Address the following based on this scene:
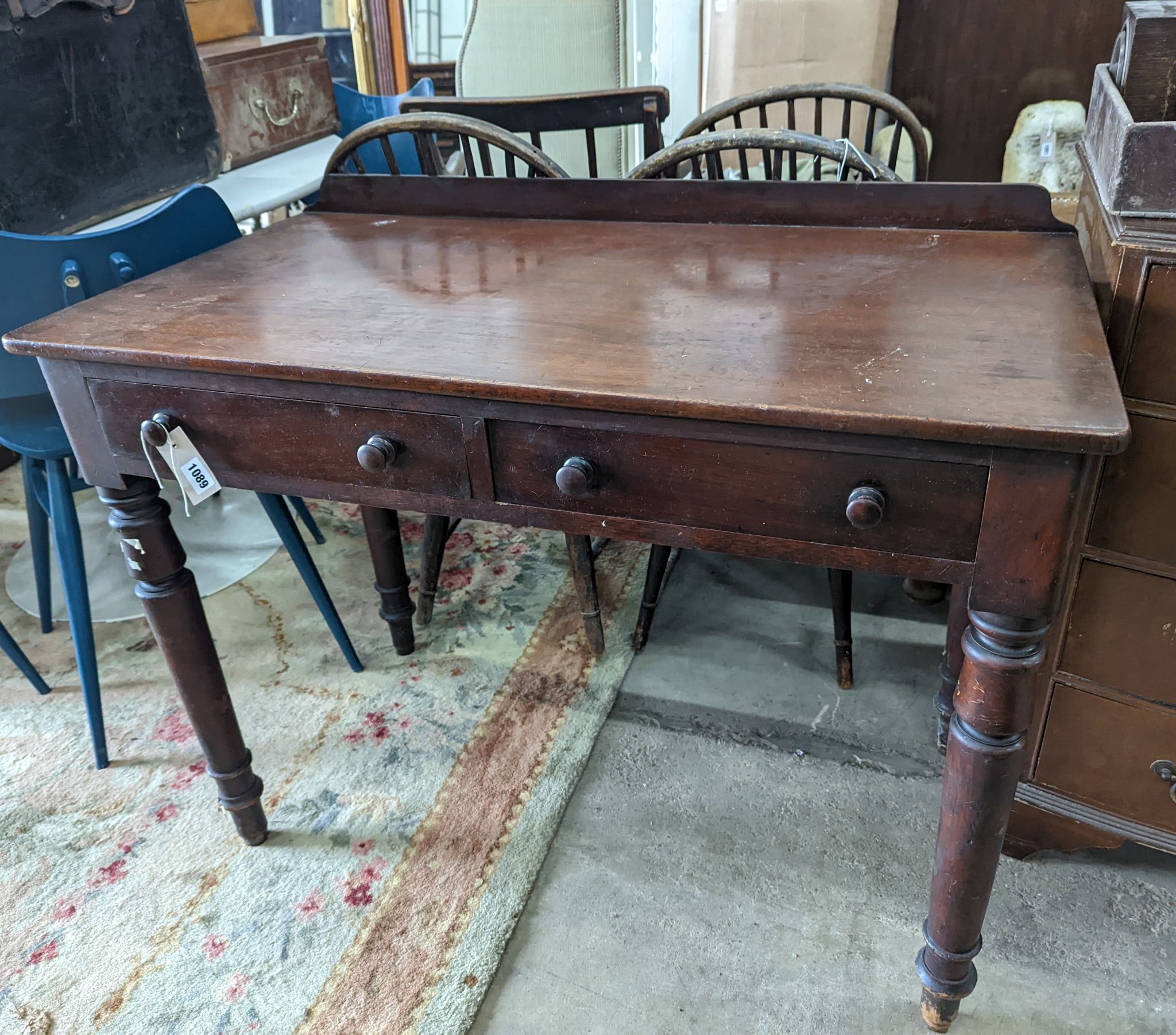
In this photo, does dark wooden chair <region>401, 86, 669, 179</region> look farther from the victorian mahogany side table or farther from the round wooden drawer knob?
the round wooden drawer knob

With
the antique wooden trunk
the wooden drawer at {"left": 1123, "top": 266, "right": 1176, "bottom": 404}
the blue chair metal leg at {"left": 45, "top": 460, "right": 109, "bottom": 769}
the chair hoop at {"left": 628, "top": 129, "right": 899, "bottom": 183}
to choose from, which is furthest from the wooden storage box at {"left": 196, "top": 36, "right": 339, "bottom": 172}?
the wooden drawer at {"left": 1123, "top": 266, "right": 1176, "bottom": 404}

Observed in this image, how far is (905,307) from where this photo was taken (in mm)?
970

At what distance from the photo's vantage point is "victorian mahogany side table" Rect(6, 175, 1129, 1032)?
0.79 metres

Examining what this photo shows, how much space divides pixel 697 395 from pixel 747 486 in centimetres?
10

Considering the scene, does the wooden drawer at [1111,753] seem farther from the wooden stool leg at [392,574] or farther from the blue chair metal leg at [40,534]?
the blue chair metal leg at [40,534]

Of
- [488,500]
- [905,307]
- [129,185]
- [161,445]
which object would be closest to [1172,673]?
[905,307]

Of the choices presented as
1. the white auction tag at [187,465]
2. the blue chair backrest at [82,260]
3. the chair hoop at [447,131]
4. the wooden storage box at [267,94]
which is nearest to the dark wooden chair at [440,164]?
the chair hoop at [447,131]

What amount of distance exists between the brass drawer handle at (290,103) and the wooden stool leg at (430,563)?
131 centimetres

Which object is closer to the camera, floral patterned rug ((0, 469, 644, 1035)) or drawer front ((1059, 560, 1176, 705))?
drawer front ((1059, 560, 1176, 705))

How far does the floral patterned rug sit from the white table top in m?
0.79

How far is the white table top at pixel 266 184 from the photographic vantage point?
1.96 meters

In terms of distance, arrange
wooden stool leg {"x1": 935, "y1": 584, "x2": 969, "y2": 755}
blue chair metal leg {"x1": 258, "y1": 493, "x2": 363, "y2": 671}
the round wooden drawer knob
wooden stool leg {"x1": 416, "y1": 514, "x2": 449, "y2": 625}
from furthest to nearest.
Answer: wooden stool leg {"x1": 416, "y1": 514, "x2": 449, "y2": 625} → blue chair metal leg {"x1": 258, "y1": 493, "x2": 363, "y2": 671} → wooden stool leg {"x1": 935, "y1": 584, "x2": 969, "y2": 755} → the round wooden drawer knob

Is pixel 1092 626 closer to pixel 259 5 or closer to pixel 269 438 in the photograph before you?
pixel 269 438

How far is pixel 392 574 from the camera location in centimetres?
169
